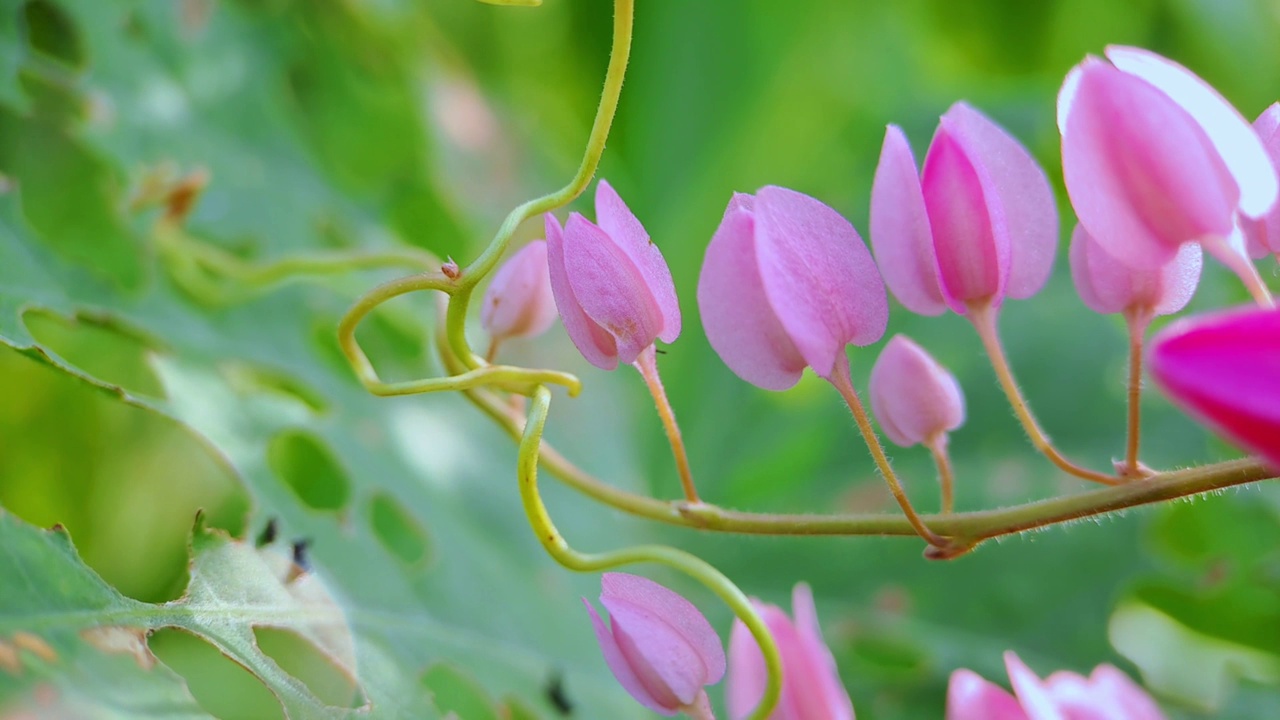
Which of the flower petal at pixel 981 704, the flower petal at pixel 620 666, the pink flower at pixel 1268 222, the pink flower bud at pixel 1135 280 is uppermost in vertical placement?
the pink flower at pixel 1268 222

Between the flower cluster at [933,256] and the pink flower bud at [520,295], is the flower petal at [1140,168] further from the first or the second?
the pink flower bud at [520,295]

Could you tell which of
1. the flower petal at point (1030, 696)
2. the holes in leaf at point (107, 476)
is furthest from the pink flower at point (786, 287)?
the holes in leaf at point (107, 476)

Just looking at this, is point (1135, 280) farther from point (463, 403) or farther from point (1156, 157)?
point (463, 403)

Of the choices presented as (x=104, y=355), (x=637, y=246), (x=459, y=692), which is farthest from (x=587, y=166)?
(x=104, y=355)

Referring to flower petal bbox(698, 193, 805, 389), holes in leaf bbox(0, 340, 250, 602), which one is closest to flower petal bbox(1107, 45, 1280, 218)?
flower petal bbox(698, 193, 805, 389)

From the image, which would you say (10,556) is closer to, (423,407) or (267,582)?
(267,582)

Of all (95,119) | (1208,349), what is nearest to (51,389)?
(95,119)

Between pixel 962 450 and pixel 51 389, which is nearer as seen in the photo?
pixel 51 389
